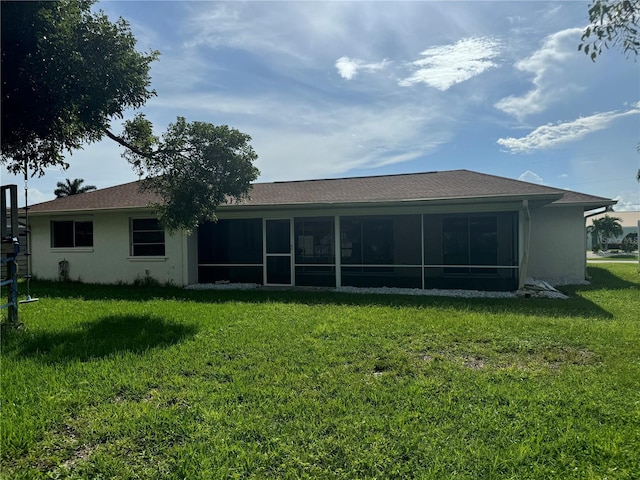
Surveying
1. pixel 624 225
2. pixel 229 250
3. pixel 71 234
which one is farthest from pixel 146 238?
pixel 624 225

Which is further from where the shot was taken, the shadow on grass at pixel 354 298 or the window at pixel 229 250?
the window at pixel 229 250

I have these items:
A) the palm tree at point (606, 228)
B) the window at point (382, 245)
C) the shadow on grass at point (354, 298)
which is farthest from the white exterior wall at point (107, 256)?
the palm tree at point (606, 228)

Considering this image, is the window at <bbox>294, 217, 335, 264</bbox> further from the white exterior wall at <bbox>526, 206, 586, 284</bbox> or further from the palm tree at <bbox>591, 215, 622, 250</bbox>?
the palm tree at <bbox>591, 215, 622, 250</bbox>

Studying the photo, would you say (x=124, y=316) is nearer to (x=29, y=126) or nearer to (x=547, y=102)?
(x=29, y=126)

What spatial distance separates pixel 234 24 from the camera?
838cm

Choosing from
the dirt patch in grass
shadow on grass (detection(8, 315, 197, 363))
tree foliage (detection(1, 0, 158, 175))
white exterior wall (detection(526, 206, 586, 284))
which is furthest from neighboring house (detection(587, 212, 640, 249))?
tree foliage (detection(1, 0, 158, 175))

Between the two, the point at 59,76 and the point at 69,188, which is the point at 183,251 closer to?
the point at 59,76

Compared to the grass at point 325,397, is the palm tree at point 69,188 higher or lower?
higher

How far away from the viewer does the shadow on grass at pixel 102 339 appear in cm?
564

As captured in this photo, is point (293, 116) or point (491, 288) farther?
point (293, 116)

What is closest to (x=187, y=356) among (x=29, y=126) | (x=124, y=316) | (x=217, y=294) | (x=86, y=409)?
(x=86, y=409)

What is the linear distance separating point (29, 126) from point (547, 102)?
13.9m

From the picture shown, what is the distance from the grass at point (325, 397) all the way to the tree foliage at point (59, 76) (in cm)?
349

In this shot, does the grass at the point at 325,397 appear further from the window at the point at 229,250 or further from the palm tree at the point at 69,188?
the palm tree at the point at 69,188
